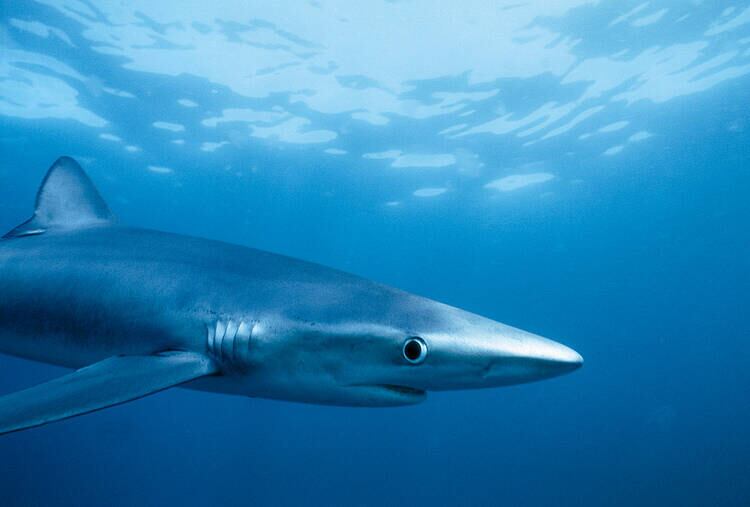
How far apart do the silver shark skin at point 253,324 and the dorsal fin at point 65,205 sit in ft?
2.05

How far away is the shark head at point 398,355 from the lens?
73.1 inches

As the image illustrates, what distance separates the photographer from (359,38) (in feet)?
45.5

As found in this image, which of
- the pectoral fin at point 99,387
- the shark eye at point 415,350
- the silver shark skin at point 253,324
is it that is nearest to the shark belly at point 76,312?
the silver shark skin at point 253,324

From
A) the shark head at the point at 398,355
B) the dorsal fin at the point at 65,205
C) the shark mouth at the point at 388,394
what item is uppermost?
the dorsal fin at the point at 65,205

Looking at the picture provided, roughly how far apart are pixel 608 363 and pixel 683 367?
41.6 feet

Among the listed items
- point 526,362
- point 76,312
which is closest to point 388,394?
point 526,362

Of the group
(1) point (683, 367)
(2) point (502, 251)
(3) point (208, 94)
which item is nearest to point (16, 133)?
(3) point (208, 94)

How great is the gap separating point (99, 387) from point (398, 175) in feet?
79.8

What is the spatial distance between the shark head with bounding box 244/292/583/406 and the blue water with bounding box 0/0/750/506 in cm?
1274

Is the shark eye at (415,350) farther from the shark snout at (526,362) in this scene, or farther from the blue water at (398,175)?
the blue water at (398,175)

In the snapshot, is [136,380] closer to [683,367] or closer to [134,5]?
[134,5]

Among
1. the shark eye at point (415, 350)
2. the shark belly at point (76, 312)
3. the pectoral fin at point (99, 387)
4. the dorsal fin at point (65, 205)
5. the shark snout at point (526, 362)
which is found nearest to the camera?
the pectoral fin at point (99, 387)

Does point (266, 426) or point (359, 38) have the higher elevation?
point (359, 38)

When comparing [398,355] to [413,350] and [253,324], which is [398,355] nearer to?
[413,350]
